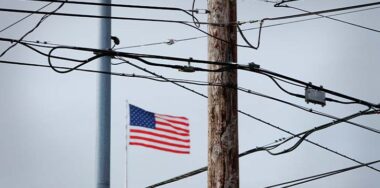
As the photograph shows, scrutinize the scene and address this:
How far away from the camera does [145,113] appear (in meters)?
22.2

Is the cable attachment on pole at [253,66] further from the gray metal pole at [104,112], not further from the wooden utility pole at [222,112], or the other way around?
the gray metal pole at [104,112]

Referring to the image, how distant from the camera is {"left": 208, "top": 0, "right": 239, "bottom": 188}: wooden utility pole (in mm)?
14539

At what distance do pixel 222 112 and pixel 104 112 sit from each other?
3.24 metres

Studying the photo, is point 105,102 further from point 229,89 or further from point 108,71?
point 229,89

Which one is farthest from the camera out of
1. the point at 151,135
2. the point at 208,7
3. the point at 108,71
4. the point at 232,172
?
the point at 151,135

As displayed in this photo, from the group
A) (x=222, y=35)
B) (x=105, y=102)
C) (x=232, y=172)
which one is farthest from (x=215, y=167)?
(x=105, y=102)

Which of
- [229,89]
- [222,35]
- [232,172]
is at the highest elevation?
[222,35]

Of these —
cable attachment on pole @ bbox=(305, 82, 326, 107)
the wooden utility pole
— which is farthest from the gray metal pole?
cable attachment on pole @ bbox=(305, 82, 326, 107)

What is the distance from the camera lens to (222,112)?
1475cm

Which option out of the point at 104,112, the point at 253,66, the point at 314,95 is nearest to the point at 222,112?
the point at 253,66

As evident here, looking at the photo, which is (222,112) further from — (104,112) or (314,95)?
(104,112)

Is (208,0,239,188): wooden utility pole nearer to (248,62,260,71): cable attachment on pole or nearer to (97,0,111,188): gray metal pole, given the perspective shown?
(248,62,260,71): cable attachment on pole

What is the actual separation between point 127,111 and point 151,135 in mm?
1262

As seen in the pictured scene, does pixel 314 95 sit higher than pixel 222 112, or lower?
higher
